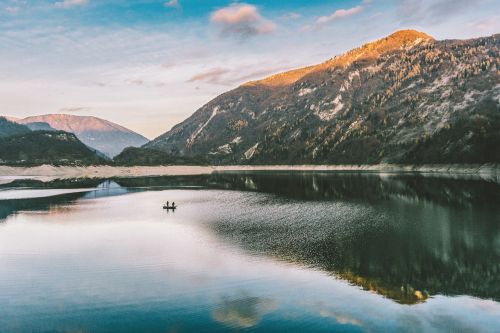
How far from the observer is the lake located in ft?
77.0

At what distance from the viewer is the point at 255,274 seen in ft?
108

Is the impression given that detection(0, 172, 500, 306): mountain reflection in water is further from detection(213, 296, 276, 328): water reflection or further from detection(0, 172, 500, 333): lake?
detection(0, 172, 500, 333): lake

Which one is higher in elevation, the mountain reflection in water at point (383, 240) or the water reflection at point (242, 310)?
the water reflection at point (242, 310)

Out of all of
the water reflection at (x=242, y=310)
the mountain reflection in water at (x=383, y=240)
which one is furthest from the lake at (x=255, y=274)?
the mountain reflection in water at (x=383, y=240)

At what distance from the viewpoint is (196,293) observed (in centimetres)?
2812

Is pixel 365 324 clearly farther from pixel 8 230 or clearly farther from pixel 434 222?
pixel 8 230

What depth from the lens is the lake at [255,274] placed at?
23.5 metres

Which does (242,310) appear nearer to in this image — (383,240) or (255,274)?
(255,274)

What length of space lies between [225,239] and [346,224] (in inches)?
727

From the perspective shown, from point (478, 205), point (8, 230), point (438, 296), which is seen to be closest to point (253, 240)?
point (438, 296)

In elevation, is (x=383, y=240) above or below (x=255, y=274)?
below

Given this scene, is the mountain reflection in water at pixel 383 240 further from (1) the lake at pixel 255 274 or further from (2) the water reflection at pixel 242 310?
(1) the lake at pixel 255 274

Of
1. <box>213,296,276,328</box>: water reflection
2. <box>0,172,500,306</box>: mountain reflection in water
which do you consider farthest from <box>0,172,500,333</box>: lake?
<box>0,172,500,306</box>: mountain reflection in water

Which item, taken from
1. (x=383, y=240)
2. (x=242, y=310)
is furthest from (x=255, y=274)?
(x=383, y=240)
